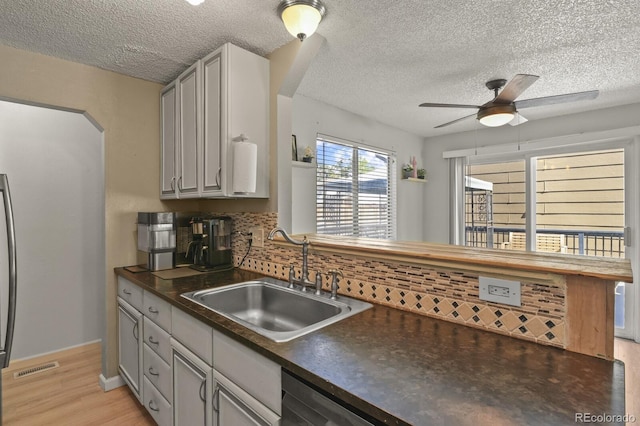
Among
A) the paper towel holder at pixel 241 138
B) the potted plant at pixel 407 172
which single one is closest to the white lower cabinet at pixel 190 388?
the paper towel holder at pixel 241 138

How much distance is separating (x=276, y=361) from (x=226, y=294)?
93 centimetres

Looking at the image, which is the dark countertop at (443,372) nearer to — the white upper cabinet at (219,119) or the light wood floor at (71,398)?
the white upper cabinet at (219,119)

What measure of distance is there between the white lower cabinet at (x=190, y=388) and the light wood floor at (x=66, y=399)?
64 centimetres

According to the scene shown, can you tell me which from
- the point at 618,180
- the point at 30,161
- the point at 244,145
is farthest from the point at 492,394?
the point at 618,180

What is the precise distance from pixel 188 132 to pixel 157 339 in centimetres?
133

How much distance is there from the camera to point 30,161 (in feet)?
8.82

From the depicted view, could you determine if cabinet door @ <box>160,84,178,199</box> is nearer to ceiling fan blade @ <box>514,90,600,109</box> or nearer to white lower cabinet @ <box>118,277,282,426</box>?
white lower cabinet @ <box>118,277,282,426</box>

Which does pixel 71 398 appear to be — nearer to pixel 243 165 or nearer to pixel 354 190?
pixel 243 165

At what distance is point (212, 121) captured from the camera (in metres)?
2.03

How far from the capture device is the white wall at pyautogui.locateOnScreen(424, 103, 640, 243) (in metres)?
3.50

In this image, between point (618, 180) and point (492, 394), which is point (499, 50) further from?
point (618, 180)

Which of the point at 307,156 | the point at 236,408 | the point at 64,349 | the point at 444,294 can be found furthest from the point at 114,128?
the point at 444,294

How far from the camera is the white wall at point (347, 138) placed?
310cm

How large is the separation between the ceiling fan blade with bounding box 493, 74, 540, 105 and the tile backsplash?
1.54 metres
